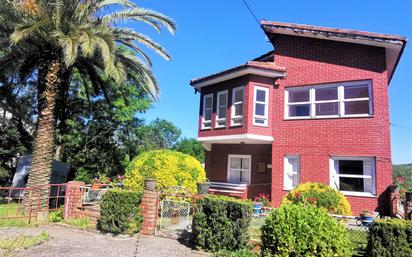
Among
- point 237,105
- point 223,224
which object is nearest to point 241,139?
point 237,105

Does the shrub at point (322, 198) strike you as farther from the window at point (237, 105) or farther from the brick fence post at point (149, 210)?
the window at point (237, 105)

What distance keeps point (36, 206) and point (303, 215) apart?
376 inches

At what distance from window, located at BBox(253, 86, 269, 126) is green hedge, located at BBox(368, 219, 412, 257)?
9606 mm

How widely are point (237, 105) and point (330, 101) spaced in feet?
14.9

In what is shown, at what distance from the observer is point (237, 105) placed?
1658cm

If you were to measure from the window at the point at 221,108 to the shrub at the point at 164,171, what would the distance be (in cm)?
427

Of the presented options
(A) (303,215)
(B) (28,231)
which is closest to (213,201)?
(A) (303,215)

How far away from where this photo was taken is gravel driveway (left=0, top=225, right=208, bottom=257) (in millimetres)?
7355

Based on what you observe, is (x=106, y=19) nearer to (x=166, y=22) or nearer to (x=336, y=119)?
(x=166, y=22)

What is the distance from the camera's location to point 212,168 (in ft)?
61.5

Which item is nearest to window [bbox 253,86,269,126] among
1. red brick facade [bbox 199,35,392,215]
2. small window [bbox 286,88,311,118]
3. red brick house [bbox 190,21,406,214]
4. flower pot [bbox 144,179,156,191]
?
red brick house [bbox 190,21,406,214]

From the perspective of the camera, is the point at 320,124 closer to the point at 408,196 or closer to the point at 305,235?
the point at 408,196

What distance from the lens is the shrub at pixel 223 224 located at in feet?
24.9

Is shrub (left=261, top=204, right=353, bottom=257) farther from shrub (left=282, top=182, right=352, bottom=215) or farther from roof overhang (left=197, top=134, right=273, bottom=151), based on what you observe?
roof overhang (left=197, top=134, right=273, bottom=151)
